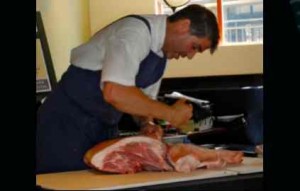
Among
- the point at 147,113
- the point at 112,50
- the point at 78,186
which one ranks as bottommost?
the point at 78,186

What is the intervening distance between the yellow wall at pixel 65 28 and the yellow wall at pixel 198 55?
0.06ft

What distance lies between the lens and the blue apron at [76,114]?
1.00m

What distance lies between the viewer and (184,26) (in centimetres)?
102

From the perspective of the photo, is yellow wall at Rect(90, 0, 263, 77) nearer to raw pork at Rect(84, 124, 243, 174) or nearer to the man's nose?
the man's nose

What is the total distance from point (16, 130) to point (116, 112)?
254 millimetres

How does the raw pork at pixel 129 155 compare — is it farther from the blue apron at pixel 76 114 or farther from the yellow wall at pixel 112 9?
the yellow wall at pixel 112 9

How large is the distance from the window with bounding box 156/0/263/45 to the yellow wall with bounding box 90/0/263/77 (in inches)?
0.6

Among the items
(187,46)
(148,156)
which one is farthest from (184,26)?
(148,156)

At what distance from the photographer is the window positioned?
0.93 meters

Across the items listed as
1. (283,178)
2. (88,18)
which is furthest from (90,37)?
(283,178)

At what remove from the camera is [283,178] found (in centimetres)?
86

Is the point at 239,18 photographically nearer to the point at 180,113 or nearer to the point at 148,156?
the point at 180,113

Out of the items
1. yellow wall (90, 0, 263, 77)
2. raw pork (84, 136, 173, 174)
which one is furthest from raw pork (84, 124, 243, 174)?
yellow wall (90, 0, 263, 77)

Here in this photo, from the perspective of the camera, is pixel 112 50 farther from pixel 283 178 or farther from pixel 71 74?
pixel 283 178
